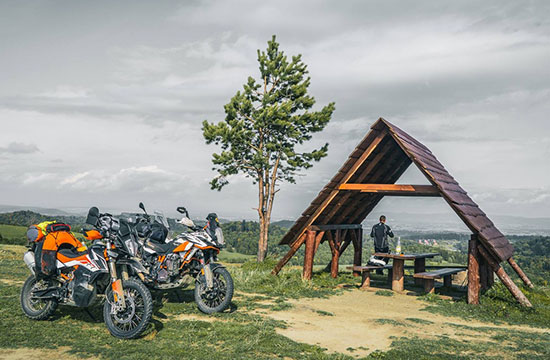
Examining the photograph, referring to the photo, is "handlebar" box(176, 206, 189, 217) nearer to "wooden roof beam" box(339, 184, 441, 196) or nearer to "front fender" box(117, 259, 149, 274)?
"front fender" box(117, 259, 149, 274)

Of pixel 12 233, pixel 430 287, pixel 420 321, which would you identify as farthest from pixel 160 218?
pixel 12 233

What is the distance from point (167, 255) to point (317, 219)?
644 centimetres

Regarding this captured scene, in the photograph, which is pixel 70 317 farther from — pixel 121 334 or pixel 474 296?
pixel 474 296

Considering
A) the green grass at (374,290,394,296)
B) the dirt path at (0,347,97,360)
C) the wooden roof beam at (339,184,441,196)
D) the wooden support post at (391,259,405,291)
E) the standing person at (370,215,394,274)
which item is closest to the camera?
the dirt path at (0,347,97,360)

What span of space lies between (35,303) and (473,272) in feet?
31.4

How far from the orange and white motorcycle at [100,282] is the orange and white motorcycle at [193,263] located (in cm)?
65

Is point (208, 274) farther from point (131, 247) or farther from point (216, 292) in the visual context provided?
point (131, 247)

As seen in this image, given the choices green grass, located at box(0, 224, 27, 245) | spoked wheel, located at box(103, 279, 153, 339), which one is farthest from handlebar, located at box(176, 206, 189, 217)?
green grass, located at box(0, 224, 27, 245)

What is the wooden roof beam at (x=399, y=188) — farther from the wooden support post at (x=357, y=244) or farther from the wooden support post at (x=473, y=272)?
the wooden support post at (x=357, y=244)

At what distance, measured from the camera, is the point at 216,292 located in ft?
26.5

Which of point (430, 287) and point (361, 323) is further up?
point (430, 287)

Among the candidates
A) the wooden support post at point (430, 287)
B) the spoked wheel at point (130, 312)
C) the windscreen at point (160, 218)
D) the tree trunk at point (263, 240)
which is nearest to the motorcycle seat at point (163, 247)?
the windscreen at point (160, 218)

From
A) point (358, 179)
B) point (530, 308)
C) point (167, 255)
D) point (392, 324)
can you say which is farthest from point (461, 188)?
point (167, 255)

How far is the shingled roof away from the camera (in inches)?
414
